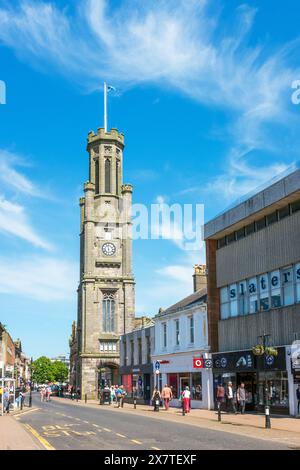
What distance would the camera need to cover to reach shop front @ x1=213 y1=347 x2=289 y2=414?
103 ft

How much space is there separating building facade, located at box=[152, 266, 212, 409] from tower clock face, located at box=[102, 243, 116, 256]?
43.6m

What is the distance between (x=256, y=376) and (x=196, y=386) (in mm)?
8849

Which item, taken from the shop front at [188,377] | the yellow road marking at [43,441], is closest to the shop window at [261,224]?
the shop front at [188,377]

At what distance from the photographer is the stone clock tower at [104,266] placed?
297 ft

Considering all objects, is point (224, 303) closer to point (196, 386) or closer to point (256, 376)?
point (256, 376)

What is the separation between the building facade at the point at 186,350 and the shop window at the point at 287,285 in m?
9.33

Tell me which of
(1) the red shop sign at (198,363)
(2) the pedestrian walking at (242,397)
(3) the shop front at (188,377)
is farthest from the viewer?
(3) the shop front at (188,377)

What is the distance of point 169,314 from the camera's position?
49000 mm

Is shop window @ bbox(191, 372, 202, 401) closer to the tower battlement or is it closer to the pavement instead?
the pavement

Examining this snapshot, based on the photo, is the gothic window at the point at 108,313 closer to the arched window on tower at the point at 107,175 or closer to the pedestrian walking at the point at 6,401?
the arched window on tower at the point at 107,175

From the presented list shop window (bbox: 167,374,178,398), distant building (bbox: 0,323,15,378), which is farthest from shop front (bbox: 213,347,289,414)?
distant building (bbox: 0,323,15,378)

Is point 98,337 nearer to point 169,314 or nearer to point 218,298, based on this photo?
point 169,314

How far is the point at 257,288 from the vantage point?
35125mm
